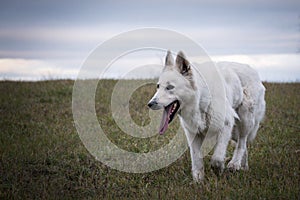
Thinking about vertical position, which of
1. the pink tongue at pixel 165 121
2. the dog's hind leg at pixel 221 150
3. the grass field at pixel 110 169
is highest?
the pink tongue at pixel 165 121

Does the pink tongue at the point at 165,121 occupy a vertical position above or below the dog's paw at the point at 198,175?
above

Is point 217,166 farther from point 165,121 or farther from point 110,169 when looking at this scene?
point 110,169

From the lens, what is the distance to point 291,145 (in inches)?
364

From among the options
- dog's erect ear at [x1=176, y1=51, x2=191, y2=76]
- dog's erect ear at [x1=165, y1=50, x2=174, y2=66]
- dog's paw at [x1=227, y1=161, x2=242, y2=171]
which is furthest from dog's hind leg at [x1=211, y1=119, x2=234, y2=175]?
dog's erect ear at [x1=165, y1=50, x2=174, y2=66]

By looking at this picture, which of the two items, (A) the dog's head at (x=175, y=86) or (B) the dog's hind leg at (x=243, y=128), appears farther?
(B) the dog's hind leg at (x=243, y=128)

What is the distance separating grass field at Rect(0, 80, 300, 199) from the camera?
636cm

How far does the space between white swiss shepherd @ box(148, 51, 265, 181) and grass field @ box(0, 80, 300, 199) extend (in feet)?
1.19

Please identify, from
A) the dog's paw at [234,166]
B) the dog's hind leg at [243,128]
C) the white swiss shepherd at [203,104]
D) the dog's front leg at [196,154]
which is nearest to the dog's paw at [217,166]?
the white swiss shepherd at [203,104]

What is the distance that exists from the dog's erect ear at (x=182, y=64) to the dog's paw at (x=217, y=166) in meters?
1.50

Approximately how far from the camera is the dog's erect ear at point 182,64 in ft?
21.1

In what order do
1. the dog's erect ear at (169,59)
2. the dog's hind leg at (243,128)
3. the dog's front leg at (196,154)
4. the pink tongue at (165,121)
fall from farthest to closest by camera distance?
the dog's hind leg at (243,128), the dog's front leg at (196,154), the dog's erect ear at (169,59), the pink tongue at (165,121)

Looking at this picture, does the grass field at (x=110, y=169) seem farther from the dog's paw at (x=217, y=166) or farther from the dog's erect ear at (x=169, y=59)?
the dog's erect ear at (x=169, y=59)

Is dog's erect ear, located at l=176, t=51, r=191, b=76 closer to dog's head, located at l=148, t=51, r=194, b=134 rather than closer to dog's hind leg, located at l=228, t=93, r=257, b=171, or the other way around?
dog's head, located at l=148, t=51, r=194, b=134

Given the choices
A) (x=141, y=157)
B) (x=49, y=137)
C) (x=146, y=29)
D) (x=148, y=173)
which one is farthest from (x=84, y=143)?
(x=146, y=29)
